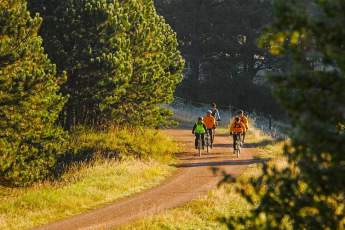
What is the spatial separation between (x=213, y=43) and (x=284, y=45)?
51.0m

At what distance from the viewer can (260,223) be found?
4.75 metres

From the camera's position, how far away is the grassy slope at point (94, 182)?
54.1 feet

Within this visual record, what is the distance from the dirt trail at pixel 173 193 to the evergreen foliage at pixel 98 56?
154 inches

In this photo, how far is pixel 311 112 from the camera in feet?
15.0

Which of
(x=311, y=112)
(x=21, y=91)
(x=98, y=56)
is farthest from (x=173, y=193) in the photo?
(x=311, y=112)

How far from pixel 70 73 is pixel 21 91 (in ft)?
19.5

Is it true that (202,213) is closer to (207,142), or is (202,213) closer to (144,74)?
(207,142)

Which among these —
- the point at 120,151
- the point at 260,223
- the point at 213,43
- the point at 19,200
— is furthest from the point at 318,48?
the point at 213,43

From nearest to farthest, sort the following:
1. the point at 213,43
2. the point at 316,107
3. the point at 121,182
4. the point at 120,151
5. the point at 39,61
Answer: the point at 316,107 < the point at 121,182 < the point at 39,61 < the point at 120,151 < the point at 213,43

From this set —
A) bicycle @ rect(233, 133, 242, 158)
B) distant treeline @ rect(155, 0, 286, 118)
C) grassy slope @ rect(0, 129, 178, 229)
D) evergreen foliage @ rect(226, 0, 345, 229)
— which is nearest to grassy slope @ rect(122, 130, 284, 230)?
grassy slope @ rect(0, 129, 178, 229)

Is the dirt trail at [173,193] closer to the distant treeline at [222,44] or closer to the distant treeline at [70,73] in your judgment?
the distant treeline at [70,73]

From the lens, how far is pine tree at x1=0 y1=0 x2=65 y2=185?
66.6 feet

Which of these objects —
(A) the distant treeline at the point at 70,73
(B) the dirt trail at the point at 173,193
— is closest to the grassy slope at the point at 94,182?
(B) the dirt trail at the point at 173,193

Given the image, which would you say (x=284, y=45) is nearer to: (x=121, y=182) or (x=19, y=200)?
(x=19, y=200)
